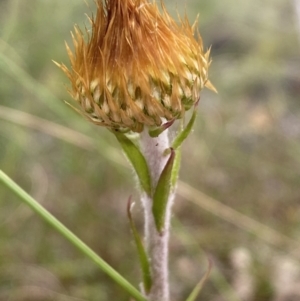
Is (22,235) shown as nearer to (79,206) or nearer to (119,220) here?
(79,206)

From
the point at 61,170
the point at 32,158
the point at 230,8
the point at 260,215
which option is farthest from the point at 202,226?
the point at 230,8

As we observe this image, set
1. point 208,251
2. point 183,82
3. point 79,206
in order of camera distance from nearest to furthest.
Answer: point 183,82 → point 208,251 → point 79,206

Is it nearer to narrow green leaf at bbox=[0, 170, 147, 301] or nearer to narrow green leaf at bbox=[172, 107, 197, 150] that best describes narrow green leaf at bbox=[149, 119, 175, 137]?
narrow green leaf at bbox=[172, 107, 197, 150]

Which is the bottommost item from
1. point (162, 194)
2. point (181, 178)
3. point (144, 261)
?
point (181, 178)

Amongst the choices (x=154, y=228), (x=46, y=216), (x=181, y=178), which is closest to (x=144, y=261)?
(x=154, y=228)

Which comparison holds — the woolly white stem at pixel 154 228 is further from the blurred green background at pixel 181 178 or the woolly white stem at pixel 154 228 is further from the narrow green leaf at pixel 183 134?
the blurred green background at pixel 181 178

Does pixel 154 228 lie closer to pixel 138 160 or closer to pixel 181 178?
pixel 138 160

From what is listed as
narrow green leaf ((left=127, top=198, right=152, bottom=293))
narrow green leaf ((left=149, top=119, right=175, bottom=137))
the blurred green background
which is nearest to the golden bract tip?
narrow green leaf ((left=149, top=119, right=175, bottom=137))
